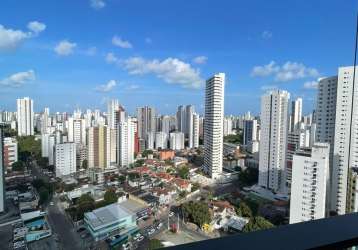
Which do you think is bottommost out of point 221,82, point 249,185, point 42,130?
point 249,185

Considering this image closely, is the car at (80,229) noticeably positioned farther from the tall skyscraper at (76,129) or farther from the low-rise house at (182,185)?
the tall skyscraper at (76,129)

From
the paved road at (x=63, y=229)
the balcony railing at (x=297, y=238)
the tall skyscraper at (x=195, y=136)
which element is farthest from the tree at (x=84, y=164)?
the balcony railing at (x=297, y=238)

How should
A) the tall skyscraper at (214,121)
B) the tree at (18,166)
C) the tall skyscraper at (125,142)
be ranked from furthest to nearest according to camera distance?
the tall skyscraper at (125,142) < the tall skyscraper at (214,121) < the tree at (18,166)

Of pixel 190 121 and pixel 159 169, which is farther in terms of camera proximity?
pixel 190 121

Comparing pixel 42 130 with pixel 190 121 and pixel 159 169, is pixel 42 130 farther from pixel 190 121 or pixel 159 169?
pixel 190 121

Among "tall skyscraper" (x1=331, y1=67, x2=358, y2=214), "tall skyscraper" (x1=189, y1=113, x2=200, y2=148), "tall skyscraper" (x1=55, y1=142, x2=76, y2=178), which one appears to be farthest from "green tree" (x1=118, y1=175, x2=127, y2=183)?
"tall skyscraper" (x1=189, y1=113, x2=200, y2=148)

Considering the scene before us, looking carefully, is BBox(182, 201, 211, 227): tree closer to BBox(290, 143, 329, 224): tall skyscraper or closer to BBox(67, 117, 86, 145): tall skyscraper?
BBox(290, 143, 329, 224): tall skyscraper

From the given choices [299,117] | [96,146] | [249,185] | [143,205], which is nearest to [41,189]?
[143,205]
